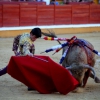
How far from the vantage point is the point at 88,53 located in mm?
6895

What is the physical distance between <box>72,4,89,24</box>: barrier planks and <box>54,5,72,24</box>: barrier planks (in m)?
0.19

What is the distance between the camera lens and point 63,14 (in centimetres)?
1770

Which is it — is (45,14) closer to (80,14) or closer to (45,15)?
(45,15)

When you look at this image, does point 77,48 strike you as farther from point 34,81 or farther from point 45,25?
point 45,25

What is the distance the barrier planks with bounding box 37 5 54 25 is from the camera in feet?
55.5

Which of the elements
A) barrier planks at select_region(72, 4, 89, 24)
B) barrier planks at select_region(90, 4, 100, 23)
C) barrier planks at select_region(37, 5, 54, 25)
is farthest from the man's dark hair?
barrier planks at select_region(90, 4, 100, 23)

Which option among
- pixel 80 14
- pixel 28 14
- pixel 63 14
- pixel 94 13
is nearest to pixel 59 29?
pixel 63 14

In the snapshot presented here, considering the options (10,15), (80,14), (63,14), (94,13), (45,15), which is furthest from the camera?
(94,13)

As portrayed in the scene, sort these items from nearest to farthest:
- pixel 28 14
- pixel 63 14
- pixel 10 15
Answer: pixel 10 15 < pixel 28 14 < pixel 63 14

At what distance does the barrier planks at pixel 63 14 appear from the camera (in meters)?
17.4

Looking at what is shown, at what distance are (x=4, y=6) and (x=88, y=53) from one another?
30.4 ft

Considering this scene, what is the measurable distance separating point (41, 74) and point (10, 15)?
986 cm

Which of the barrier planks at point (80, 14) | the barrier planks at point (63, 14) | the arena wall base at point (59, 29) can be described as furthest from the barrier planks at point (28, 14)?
the barrier planks at point (80, 14)

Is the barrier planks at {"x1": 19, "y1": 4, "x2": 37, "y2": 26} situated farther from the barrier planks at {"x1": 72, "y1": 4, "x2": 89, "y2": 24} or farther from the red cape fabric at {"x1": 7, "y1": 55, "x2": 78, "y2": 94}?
the red cape fabric at {"x1": 7, "y1": 55, "x2": 78, "y2": 94}
